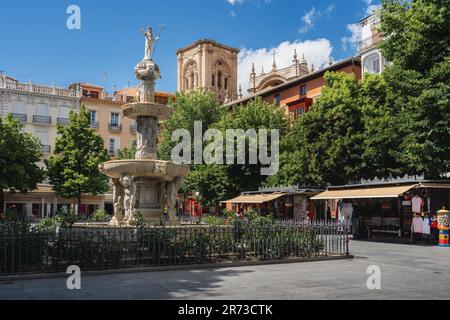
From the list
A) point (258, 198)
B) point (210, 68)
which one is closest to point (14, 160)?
point (258, 198)

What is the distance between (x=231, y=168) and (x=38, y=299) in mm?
28360

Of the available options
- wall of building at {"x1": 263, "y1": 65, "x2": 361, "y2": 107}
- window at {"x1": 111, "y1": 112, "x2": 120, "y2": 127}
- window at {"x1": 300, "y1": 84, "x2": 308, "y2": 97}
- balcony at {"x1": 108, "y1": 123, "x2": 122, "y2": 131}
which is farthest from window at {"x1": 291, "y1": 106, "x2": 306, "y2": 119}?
window at {"x1": 111, "y1": 112, "x2": 120, "y2": 127}

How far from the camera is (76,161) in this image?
38.1 metres

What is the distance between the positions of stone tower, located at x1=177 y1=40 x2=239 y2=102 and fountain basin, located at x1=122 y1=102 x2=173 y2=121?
60.5 metres

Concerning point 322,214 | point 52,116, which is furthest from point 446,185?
point 52,116

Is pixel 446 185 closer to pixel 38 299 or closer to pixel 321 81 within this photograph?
pixel 38 299

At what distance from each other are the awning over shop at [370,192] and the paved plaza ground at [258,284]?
8.03 meters

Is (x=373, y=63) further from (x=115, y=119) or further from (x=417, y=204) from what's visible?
(x=115, y=119)

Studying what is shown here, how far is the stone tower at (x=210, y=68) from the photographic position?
77375mm

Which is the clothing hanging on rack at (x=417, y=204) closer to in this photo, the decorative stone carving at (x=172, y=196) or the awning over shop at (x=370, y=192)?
the awning over shop at (x=370, y=192)

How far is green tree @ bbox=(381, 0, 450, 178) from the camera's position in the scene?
18938 millimetres

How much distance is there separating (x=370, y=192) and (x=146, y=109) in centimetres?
1160

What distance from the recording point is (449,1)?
19172 millimetres

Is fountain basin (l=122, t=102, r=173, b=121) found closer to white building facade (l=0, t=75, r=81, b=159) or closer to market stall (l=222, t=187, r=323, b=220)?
market stall (l=222, t=187, r=323, b=220)
